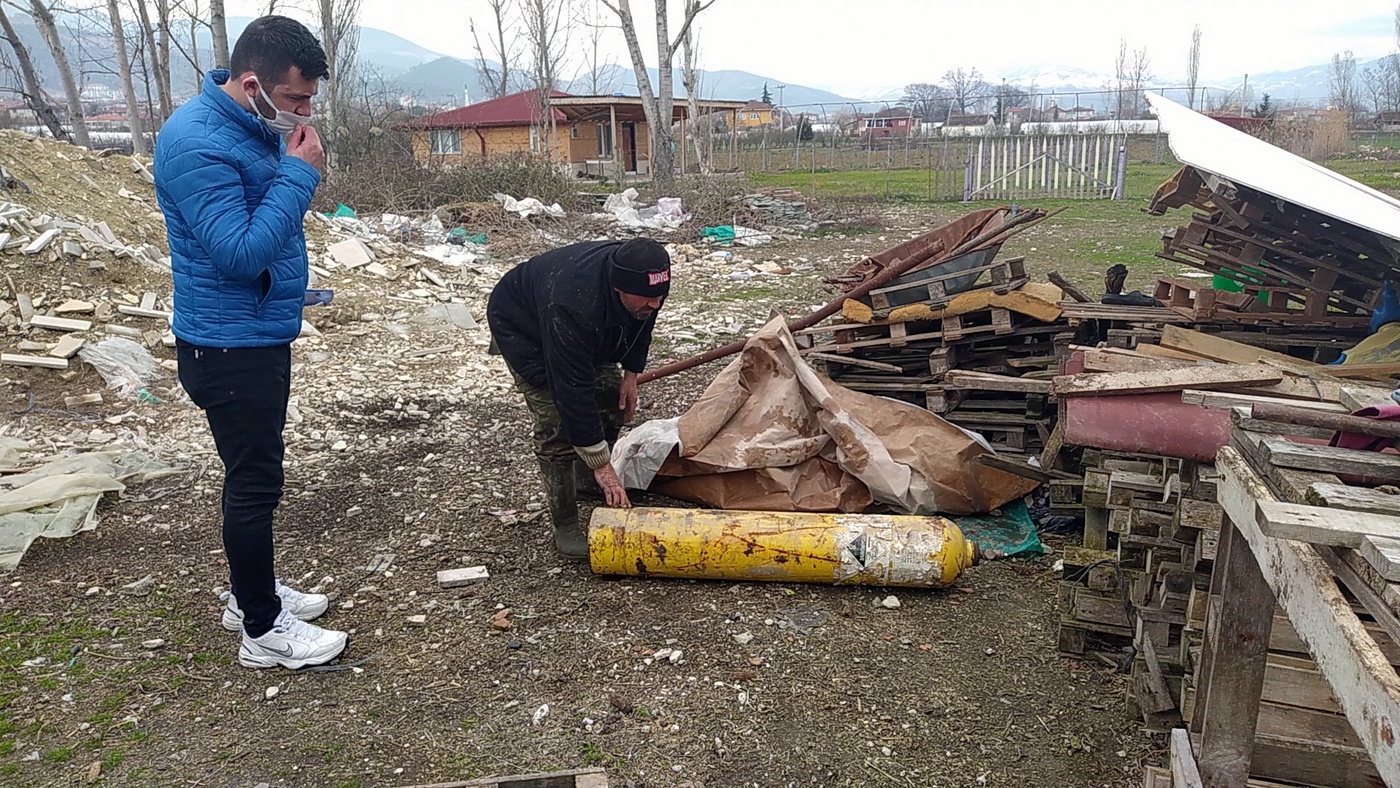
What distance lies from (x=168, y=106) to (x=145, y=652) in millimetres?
21261

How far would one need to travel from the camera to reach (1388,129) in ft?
120

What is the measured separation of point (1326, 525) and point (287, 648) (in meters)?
3.08

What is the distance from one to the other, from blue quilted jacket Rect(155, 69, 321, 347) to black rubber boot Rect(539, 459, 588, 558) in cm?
134

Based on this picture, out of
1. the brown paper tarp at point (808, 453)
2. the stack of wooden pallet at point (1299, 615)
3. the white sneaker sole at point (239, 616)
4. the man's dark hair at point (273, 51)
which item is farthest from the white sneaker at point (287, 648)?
the stack of wooden pallet at point (1299, 615)

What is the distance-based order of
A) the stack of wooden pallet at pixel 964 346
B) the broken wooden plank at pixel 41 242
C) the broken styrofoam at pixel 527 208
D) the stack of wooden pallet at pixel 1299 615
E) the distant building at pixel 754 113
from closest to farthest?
1. the stack of wooden pallet at pixel 1299 615
2. the stack of wooden pallet at pixel 964 346
3. the broken wooden plank at pixel 41 242
4. the broken styrofoam at pixel 527 208
5. the distant building at pixel 754 113

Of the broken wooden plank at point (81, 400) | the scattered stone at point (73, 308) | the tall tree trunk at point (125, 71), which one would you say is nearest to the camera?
the broken wooden plank at point (81, 400)

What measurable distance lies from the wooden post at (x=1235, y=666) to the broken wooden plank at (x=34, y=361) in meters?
6.78

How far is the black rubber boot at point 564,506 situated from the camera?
3.98m

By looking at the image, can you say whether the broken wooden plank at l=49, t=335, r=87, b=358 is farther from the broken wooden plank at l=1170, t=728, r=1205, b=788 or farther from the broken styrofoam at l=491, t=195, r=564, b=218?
the broken styrofoam at l=491, t=195, r=564, b=218

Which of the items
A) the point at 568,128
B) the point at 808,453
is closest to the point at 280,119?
the point at 808,453

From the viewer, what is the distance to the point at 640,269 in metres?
3.36

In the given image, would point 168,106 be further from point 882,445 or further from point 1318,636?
point 1318,636

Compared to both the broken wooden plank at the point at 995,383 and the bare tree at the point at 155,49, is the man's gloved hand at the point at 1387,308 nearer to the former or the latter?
the broken wooden plank at the point at 995,383

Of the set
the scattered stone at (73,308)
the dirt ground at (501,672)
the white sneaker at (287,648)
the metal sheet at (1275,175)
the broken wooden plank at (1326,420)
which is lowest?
the dirt ground at (501,672)
